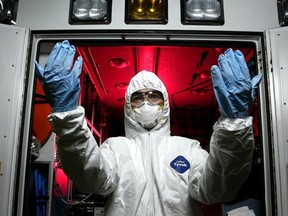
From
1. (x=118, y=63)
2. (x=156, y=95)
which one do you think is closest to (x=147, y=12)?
(x=156, y=95)

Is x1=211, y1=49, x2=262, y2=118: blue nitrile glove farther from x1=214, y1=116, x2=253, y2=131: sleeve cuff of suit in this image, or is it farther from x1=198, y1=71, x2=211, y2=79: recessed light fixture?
x1=198, y1=71, x2=211, y2=79: recessed light fixture

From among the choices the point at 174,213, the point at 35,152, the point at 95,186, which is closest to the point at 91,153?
the point at 95,186

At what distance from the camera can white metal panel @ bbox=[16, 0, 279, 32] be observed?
6.20ft

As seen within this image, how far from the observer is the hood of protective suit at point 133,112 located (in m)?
1.94

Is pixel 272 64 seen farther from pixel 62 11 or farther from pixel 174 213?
pixel 62 11

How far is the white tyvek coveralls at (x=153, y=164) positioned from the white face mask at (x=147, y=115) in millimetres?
33

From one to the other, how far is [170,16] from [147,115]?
0.60 m

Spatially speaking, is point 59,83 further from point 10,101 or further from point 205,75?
point 205,75

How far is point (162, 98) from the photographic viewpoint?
2062 mm

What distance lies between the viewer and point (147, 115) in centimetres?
191

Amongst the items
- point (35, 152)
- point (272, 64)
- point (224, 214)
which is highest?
point (272, 64)

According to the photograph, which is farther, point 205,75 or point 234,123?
point 205,75

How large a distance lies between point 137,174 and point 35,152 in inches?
32.8

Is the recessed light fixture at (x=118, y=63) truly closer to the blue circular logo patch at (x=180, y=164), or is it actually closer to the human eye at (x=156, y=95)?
the human eye at (x=156, y=95)
